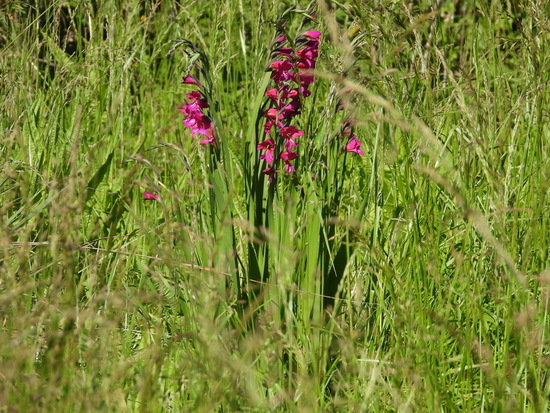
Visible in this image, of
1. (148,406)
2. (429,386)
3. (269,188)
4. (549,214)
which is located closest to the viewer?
(148,406)

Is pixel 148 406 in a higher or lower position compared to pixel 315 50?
lower

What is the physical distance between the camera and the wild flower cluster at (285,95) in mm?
1657

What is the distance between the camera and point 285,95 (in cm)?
168

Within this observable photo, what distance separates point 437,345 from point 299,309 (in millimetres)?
320

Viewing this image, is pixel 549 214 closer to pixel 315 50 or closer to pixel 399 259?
pixel 399 259

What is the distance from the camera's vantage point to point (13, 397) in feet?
3.64

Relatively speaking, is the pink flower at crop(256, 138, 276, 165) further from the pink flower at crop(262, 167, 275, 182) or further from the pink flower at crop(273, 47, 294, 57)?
the pink flower at crop(273, 47, 294, 57)

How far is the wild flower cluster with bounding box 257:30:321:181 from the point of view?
1.66 metres

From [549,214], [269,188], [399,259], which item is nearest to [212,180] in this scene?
[269,188]

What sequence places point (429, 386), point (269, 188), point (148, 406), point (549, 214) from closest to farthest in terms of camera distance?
point (148, 406)
point (429, 386)
point (269, 188)
point (549, 214)

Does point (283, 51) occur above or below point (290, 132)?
above

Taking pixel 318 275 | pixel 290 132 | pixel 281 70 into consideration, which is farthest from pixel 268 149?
pixel 318 275

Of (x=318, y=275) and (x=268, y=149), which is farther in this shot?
(x=268, y=149)

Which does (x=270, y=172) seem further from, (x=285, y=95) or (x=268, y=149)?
(x=285, y=95)
